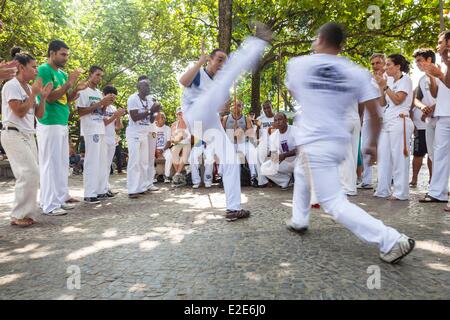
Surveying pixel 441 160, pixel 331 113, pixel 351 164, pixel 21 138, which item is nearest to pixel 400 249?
pixel 331 113

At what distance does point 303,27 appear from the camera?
16703mm

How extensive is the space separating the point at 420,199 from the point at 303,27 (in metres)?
12.7

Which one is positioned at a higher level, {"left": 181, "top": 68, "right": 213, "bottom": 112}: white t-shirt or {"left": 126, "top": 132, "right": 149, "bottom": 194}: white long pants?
{"left": 181, "top": 68, "right": 213, "bottom": 112}: white t-shirt

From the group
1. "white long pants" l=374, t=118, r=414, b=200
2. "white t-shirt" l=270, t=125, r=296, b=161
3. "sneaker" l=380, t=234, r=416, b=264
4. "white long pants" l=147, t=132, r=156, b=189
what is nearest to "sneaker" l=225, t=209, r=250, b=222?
"sneaker" l=380, t=234, r=416, b=264

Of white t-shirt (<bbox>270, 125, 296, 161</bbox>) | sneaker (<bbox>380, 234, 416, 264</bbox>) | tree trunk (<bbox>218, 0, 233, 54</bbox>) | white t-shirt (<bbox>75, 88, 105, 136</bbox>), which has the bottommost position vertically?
sneaker (<bbox>380, 234, 416, 264</bbox>)

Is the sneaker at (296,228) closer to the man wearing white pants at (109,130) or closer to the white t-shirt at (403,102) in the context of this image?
the white t-shirt at (403,102)

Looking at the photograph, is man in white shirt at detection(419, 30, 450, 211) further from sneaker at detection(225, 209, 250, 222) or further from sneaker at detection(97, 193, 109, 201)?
sneaker at detection(97, 193, 109, 201)

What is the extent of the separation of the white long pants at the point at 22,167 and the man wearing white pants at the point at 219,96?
7.14 ft

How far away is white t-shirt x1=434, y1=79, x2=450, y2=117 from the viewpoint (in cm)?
548

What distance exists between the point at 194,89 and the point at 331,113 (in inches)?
79.1

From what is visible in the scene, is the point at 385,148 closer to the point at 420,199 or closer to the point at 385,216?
the point at 420,199

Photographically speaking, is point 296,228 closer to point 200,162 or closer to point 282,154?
point 282,154
